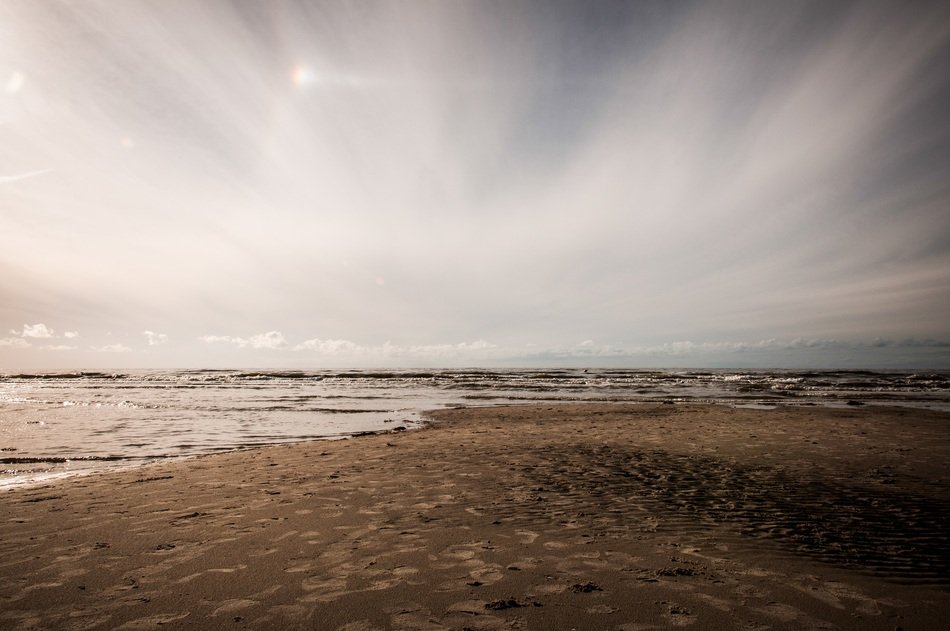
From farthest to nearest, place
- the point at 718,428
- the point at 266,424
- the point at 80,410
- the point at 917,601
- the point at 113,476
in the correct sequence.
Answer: the point at 80,410 < the point at 266,424 < the point at 718,428 < the point at 113,476 < the point at 917,601

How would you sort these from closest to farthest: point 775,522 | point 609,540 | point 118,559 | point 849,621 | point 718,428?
point 849,621 → point 118,559 → point 609,540 → point 775,522 → point 718,428

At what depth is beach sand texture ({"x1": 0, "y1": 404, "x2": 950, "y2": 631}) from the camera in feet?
14.6

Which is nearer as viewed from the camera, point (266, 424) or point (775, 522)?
point (775, 522)

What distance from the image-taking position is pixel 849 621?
4328 millimetres

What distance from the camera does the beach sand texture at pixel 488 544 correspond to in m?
4.46

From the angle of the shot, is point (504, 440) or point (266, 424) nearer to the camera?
point (504, 440)

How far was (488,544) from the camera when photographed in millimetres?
6141

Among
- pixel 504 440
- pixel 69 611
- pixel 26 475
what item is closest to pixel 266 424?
pixel 26 475

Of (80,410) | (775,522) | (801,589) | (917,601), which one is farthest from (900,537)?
(80,410)

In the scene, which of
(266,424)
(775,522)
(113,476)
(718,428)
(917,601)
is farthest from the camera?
(266,424)

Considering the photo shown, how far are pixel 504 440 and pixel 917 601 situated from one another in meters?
11.4

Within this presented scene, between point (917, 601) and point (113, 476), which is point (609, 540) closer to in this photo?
point (917, 601)

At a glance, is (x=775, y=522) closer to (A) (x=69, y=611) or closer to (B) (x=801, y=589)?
(B) (x=801, y=589)

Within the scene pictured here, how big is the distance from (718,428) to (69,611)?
19.9 meters
